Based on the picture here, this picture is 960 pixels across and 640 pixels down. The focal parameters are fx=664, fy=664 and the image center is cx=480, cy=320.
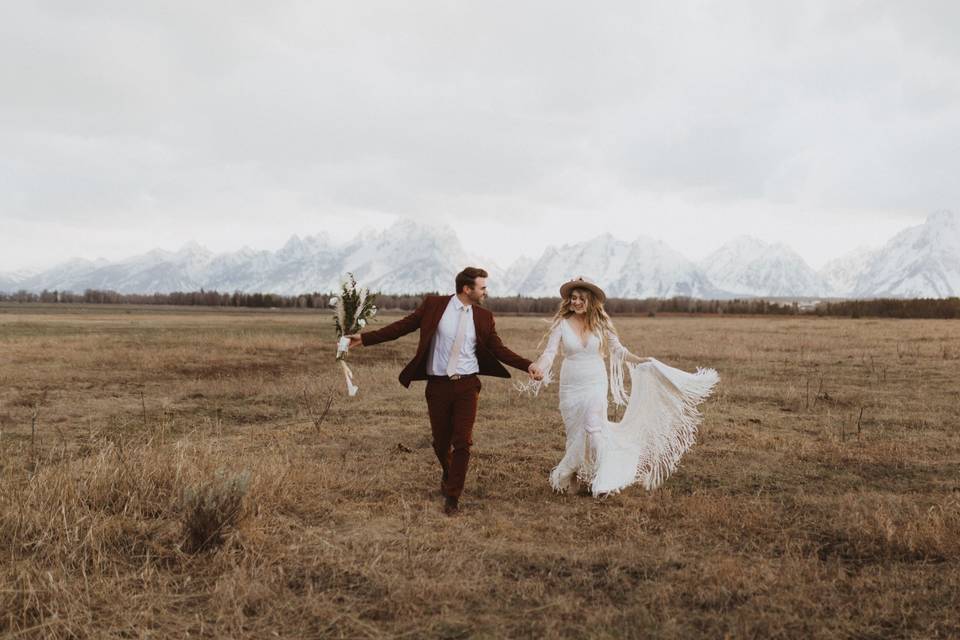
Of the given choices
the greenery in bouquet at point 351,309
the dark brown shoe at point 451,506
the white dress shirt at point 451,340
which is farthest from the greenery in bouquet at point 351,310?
the dark brown shoe at point 451,506

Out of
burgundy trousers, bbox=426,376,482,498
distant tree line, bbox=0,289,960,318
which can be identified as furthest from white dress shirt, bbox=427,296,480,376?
distant tree line, bbox=0,289,960,318

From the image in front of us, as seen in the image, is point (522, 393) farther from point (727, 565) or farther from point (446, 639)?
point (446, 639)

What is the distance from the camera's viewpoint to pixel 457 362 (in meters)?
7.61

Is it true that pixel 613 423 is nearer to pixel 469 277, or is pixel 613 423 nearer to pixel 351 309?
pixel 469 277

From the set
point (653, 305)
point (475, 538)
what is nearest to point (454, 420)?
point (475, 538)

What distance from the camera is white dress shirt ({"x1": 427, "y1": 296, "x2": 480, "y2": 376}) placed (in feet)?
25.3

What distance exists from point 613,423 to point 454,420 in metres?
2.14

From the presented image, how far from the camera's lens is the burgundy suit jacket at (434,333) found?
770 cm

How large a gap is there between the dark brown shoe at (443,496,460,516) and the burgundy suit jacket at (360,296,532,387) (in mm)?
1402

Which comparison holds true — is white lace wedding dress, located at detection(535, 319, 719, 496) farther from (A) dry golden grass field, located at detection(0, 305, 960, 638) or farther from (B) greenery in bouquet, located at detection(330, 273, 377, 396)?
(B) greenery in bouquet, located at detection(330, 273, 377, 396)

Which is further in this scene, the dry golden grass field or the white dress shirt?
the white dress shirt

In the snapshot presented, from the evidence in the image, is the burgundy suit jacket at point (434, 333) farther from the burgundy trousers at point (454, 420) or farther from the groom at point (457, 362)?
the burgundy trousers at point (454, 420)

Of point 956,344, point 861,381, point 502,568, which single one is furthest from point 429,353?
point 956,344

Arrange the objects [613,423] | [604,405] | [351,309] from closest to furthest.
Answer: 1. [604,405]
2. [613,423]
3. [351,309]
